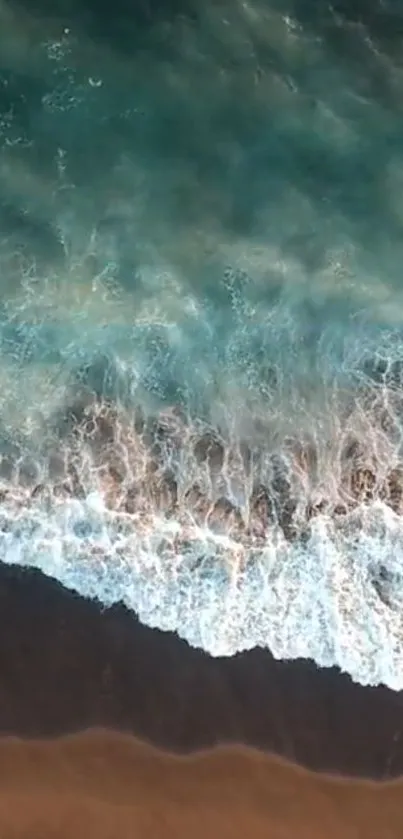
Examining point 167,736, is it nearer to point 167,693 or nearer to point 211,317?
point 167,693

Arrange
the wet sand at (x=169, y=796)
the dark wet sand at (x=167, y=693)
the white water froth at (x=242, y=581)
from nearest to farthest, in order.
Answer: the wet sand at (x=169, y=796) → the dark wet sand at (x=167, y=693) → the white water froth at (x=242, y=581)

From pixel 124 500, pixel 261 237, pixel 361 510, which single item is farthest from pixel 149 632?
pixel 261 237

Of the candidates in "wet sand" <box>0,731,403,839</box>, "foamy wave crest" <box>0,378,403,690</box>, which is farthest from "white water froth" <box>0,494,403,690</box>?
"wet sand" <box>0,731,403,839</box>

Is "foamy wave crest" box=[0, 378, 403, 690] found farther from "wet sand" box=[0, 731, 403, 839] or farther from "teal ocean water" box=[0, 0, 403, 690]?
"wet sand" box=[0, 731, 403, 839]

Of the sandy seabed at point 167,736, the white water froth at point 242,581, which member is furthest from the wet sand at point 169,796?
the white water froth at point 242,581

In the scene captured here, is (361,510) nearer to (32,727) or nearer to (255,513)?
(255,513)

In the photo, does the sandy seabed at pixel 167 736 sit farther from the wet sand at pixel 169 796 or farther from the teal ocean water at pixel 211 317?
the teal ocean water at pixel 211 317
